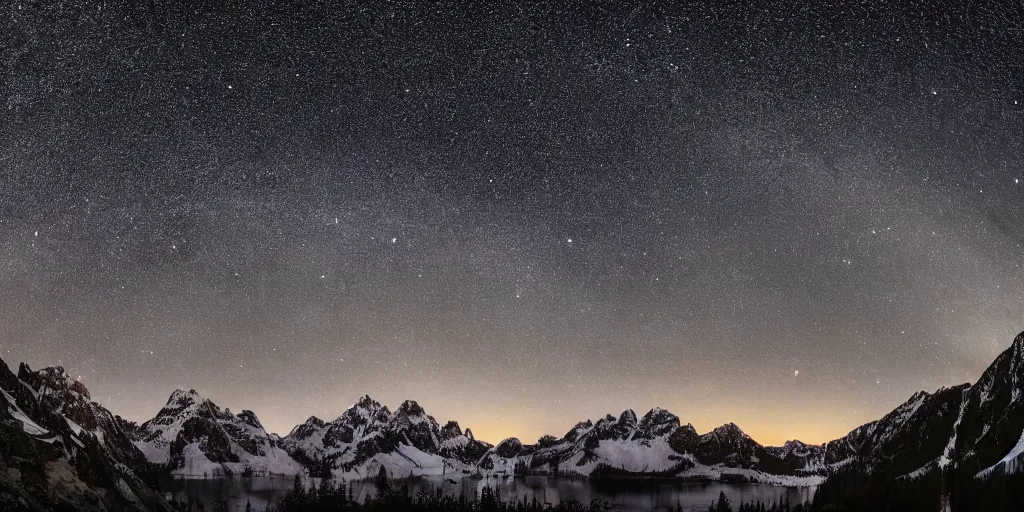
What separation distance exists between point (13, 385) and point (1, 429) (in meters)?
46.0

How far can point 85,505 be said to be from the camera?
138375 mm

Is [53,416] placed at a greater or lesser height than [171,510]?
greater

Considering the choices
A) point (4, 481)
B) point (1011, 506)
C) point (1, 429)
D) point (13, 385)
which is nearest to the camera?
point (4, 481)

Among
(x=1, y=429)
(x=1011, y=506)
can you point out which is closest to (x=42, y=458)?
(x=1, y=429)

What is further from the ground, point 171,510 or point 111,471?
point 111,471

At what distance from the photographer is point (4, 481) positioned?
116 m

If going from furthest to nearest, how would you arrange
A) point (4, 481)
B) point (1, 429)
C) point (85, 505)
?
1. point (85, 505)
2. point (1, 429)
3. point (4, 481)

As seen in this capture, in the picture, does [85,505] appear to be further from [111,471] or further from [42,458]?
[111,471]

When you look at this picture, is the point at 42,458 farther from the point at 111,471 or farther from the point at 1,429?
the point at 111,471

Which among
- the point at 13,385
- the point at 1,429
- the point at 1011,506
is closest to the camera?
the point at 1,429

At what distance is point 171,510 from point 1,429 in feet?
269

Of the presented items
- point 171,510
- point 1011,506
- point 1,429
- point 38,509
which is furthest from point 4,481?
point 1011,506

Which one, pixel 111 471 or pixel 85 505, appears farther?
pixel 111 471

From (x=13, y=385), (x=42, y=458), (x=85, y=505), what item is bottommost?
(x=85, y=505)
